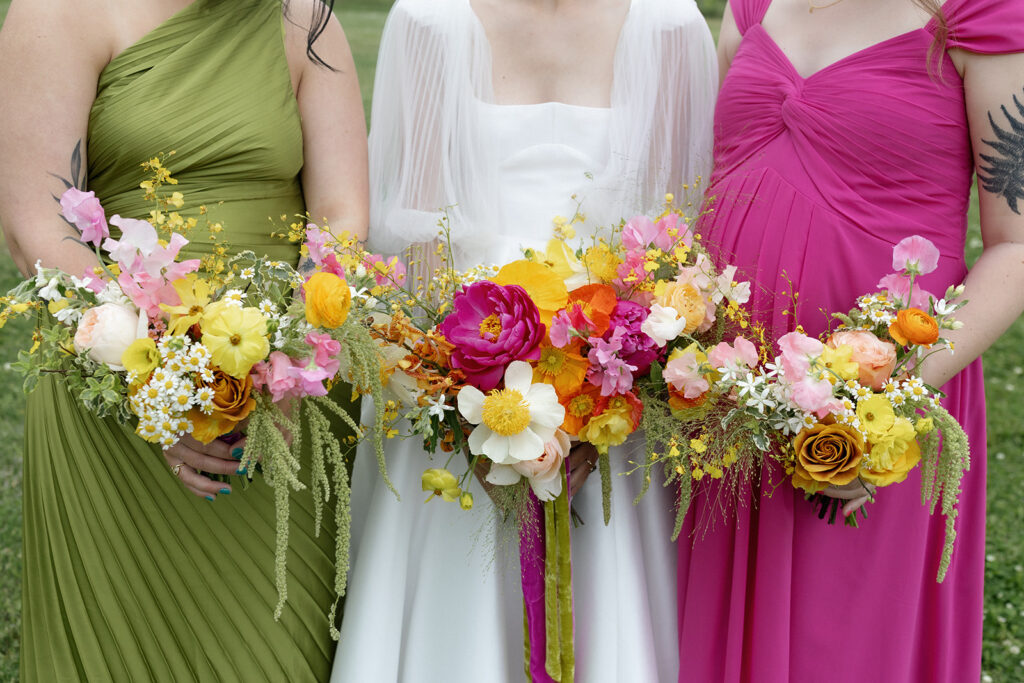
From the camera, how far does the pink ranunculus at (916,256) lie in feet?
6.48

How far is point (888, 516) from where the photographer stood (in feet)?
7.41

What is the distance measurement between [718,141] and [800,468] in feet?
3.27

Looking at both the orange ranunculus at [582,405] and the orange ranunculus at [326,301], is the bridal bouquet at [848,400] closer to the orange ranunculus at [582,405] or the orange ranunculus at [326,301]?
the orange ranunculus at [582,405]

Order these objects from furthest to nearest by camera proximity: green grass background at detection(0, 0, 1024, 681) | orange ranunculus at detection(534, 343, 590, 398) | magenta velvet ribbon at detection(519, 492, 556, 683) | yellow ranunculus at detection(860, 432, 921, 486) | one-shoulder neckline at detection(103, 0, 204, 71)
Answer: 1. green grass background at detection(0, 0, 1024, 681)
2. magenta velvet ribbon at detection(519, 492, 556, 683)
3. one-shoulder neckline at detection(103, 0, 204, 71)
4. orange ranunculus at detection(534, 343, 590, 398)
5. yellow ranunculus at detection(860, 432, 921, 486)

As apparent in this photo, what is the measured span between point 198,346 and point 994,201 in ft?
5.99

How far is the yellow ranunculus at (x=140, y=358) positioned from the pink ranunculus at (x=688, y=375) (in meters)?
1.02

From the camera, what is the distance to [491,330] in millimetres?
1984

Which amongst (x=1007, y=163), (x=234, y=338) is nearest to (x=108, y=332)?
(x=234, y=338)

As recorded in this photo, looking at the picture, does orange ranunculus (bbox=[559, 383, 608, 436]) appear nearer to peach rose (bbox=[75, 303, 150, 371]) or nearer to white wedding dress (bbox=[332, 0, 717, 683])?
white wedding dress (bbox=[332, 0, 717, 683])

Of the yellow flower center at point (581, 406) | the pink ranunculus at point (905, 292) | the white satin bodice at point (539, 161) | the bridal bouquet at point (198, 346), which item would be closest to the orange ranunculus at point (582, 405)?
the yellow flower center at point (581, 406)

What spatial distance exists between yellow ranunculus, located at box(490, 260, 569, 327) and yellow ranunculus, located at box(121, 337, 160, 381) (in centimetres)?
73

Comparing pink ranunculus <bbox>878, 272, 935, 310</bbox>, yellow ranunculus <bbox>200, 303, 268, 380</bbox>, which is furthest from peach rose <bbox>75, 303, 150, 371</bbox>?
pink ranunculus <bbox>878, 272, 935, 310</bbox>

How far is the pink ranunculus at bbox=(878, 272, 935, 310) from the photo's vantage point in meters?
1.99

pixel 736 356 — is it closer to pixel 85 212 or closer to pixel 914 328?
pixel 914 328
